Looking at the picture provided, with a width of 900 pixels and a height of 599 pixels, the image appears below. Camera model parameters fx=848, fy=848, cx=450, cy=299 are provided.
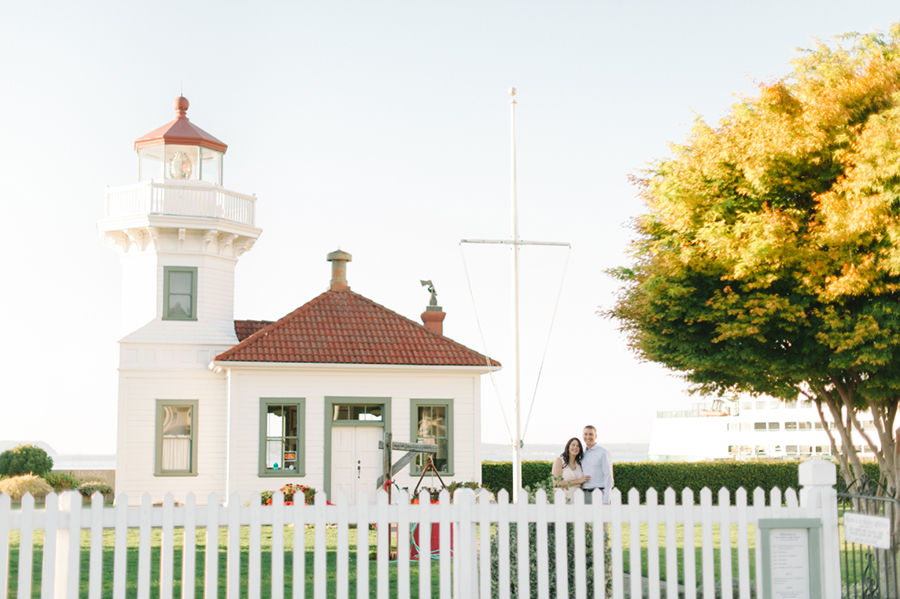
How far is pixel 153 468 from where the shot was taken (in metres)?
20.6

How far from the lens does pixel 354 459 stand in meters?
20.8

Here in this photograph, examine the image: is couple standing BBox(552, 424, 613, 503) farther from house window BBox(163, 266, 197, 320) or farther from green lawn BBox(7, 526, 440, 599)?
house window BBox(163, 266, 197, 320)

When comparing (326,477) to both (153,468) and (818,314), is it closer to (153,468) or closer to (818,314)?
(153,468)

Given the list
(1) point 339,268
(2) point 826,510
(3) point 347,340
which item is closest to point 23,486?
(3) point 347,340

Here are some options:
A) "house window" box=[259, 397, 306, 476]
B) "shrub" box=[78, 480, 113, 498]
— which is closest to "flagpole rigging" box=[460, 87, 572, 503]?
"house window" box=[259, 397, 306, 476]

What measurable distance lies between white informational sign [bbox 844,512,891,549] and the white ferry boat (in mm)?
61929

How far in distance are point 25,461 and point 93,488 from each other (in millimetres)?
2749

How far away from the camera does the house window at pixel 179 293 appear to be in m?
21.5

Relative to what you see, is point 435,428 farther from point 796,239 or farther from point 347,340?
point 796,239

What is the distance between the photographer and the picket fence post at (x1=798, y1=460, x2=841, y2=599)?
656 cm

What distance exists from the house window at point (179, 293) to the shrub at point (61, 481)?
236 inches

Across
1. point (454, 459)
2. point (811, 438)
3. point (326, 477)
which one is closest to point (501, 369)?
point (454, 459)

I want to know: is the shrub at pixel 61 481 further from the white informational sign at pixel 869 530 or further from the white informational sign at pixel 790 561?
the white informational sign at pixel 869 530

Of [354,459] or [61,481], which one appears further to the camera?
[61,481]
